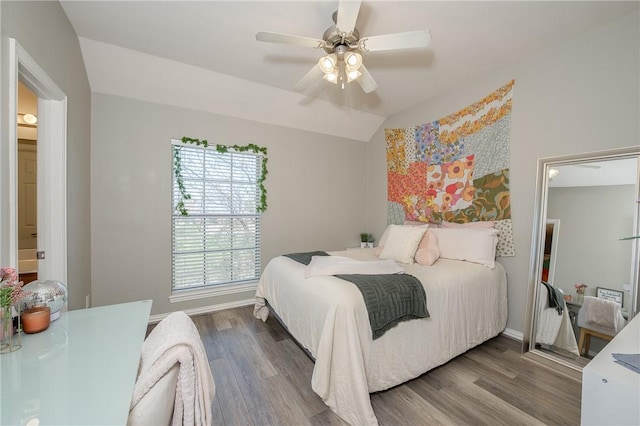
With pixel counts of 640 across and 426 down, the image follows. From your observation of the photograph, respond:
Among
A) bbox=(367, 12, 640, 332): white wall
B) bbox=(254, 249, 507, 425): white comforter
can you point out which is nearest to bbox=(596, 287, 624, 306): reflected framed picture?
bbox=(367, 12, 640, 332): white wall

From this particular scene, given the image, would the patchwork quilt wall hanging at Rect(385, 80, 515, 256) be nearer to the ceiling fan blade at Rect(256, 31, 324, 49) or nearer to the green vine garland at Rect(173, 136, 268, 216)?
the green vine garland at Rect(173, 136, 268, 216)

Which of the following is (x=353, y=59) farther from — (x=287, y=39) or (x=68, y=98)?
(x=68, y=98)

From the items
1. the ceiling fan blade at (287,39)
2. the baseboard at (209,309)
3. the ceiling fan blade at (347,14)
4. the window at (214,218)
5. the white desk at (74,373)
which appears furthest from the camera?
the window at (214,218)

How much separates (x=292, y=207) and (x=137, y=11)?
8.36ft

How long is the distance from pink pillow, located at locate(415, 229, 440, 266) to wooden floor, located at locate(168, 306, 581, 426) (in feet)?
2.89

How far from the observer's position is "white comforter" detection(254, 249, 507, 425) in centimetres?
158

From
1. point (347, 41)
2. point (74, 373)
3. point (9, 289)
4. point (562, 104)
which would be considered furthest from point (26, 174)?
point (562, 104)

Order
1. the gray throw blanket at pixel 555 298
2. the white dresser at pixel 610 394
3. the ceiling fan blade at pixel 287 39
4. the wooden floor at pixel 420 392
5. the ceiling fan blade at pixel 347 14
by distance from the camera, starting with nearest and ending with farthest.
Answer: the white dresser at pixel 610 394 → the ceiling fan blade at pixel 347 14 → the wooden floor at pixel 420 392 → the ceiling fan blade at pixel 287 39 → the gray throw blanket at pixel 555 298

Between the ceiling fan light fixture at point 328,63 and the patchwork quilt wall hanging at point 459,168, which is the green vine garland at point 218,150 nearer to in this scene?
the ceiling fan light fixture at point 328,63

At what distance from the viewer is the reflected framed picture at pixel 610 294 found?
1.97 m

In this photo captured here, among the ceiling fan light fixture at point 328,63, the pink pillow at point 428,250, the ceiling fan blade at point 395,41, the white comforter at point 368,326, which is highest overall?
the ceiling fan blade at point 395,41

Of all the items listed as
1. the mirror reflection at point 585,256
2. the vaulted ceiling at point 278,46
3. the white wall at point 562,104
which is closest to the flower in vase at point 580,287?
the mirror reflection at point 585,256

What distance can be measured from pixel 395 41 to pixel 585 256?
2.34m

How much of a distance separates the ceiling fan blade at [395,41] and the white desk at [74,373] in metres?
2.15
